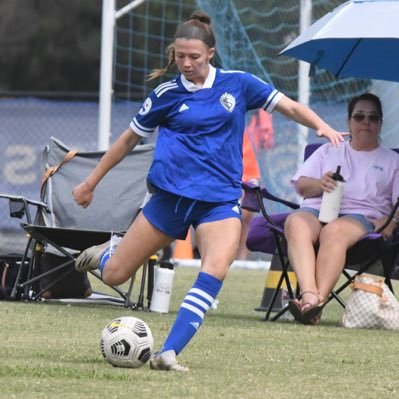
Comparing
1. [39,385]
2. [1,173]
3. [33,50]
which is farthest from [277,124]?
[33,50]

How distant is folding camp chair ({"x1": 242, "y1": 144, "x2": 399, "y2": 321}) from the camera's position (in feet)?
28.4

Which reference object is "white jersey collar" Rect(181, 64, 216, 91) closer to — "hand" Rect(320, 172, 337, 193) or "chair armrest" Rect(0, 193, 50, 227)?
"hand" Rect(320, 172, 337, 193)

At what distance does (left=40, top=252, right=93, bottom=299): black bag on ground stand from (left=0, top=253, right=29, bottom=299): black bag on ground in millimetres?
161

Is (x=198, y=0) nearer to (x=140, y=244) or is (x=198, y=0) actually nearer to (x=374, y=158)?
(x=374, y=158)

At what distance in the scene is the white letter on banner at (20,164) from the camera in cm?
1605

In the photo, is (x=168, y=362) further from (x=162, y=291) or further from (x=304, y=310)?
(x=162, y=291)

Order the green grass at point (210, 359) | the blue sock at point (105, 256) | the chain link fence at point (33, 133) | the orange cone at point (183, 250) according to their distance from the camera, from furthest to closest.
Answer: the chain link fence at point (33, 133), the orange cone at point (183, 250), the blue sock at point (105, 256), the green grass at point (210, 359)

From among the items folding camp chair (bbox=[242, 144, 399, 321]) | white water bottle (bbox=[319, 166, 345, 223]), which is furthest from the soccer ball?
white water bottle (bbox=[319, 166, 345, 223])

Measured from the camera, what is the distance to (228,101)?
6508 millimetres

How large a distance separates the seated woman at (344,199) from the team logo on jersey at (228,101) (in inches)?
81.4

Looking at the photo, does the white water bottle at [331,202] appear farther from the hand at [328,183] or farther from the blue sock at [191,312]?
the blue sock at [191,312]

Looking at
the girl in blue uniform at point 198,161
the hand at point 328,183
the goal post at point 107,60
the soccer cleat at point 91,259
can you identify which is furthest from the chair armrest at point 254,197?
the goal post at point 107,60

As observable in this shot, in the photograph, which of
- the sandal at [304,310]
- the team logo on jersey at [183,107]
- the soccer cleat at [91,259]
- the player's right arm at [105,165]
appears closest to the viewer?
the team logo on jersey at [183,107]

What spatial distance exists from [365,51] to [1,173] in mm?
7320
